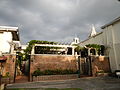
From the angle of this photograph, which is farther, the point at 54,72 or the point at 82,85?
the point at 54,72

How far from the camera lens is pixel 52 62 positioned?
50.0 ft

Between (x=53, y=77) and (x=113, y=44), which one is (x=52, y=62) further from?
(x=113, y=44)

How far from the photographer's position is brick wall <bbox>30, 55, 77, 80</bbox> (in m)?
14.4

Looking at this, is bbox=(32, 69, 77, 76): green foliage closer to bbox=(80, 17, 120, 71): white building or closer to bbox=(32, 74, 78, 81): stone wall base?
bbox=(32, 74, 78, 81): stone wall base

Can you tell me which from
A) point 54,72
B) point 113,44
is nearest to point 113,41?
point 113,44

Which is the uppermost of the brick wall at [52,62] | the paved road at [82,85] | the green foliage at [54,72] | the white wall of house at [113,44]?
the white wall of house at [113,44]

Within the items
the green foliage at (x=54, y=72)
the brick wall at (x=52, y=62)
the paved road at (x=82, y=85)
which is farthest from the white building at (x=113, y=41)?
the green foliage at (x=54, y=72)

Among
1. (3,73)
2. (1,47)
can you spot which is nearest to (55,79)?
(3,73)

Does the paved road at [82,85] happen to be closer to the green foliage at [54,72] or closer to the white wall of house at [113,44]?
the green foliage at [54,72]

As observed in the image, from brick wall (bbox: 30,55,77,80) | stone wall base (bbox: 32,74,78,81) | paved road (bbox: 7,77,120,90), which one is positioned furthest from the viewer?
brick wall (bbox: 30,55,77,80)

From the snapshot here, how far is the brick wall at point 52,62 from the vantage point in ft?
47.3

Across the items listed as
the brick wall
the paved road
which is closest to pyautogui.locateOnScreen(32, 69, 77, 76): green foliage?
the brick wall

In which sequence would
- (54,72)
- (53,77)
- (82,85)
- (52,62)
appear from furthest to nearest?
1. (52,62)
2. (54,72)
3. (53,77)
4. (82,85)

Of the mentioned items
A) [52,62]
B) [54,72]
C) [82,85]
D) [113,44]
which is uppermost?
[113,44]
